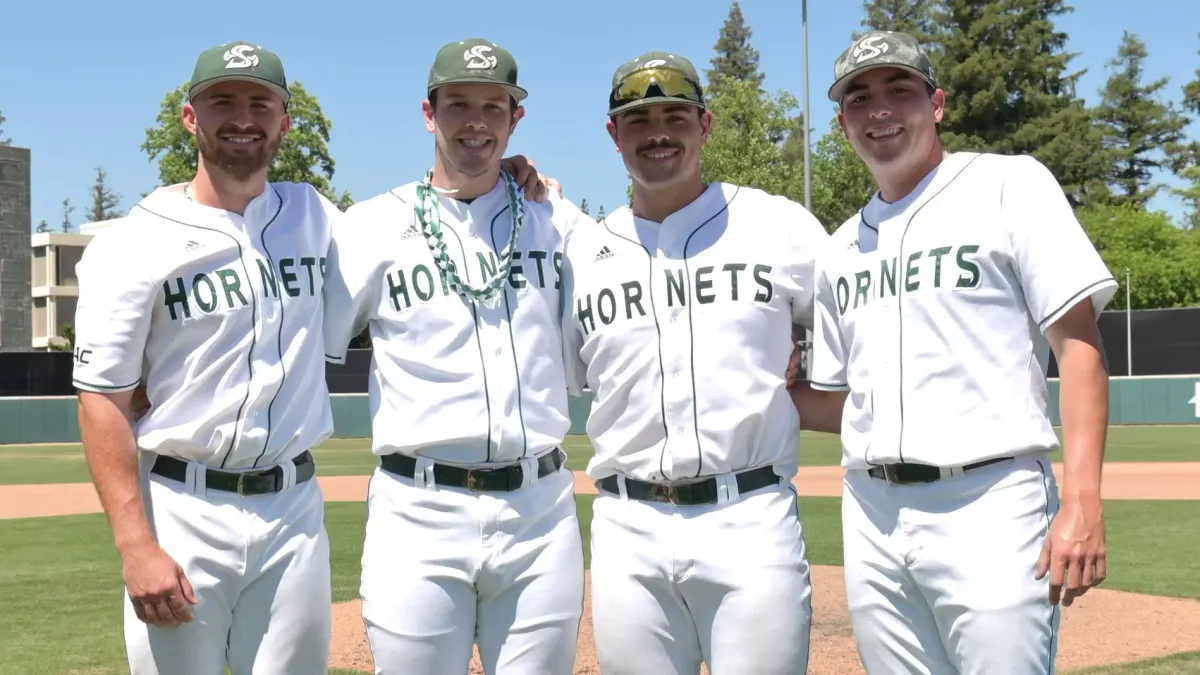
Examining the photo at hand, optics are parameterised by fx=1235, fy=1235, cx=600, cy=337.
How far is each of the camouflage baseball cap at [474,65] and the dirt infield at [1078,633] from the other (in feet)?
10.4

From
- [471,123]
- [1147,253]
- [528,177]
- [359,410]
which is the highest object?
[1147,253]

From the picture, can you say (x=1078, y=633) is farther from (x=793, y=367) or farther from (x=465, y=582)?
(x=465, y=582)

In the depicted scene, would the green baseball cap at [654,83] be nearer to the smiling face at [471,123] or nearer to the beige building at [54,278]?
the smiling face at [471,123]

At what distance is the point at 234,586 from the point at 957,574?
5.89ft

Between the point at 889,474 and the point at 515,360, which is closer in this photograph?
the point at 889,474

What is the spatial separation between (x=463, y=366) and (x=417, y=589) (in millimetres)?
610

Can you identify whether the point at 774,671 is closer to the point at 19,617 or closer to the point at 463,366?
the point at 463,366

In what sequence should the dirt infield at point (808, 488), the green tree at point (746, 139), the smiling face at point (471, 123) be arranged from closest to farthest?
the smiling face at point (471, 123) < the dirt infield at point (808, 488) < the green tree at point (746, 139)

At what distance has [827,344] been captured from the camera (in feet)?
11.3

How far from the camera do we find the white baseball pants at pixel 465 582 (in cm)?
325

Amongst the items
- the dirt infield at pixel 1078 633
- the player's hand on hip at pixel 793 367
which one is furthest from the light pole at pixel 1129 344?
the player's hand on hip at pixel 793 367

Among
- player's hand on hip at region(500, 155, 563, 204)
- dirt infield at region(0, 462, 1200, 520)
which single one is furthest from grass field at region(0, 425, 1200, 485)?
player's hand on hip at region(500, 155, 563, 204)

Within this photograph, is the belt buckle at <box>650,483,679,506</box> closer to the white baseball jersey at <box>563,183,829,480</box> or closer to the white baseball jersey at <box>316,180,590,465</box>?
the white baseball jersey at <box>563,183,829,480</box>

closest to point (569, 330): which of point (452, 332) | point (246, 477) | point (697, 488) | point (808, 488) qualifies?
point (452, 332)
